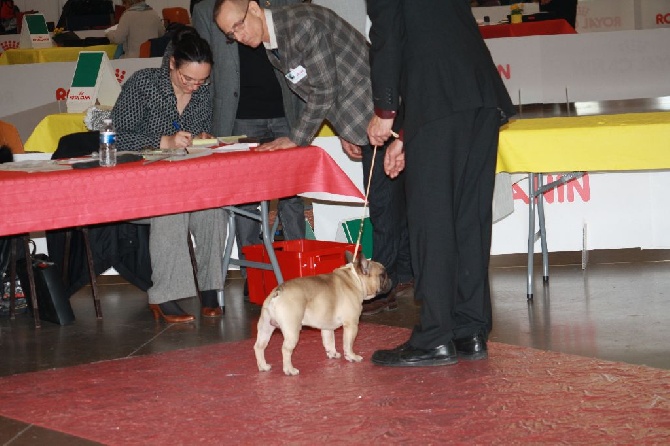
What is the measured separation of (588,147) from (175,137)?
7.14ft

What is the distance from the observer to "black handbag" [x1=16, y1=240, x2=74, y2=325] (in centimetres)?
544

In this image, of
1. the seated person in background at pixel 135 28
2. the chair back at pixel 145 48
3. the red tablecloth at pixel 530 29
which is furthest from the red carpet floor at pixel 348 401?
the red tablecloth at pixel 530 29

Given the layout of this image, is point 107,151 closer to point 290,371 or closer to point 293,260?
point 293,260

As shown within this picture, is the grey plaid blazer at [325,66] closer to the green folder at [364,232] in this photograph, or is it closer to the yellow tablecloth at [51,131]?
the green folder at [364,232]

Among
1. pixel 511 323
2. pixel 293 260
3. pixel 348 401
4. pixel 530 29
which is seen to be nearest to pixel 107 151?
pixel 293 260

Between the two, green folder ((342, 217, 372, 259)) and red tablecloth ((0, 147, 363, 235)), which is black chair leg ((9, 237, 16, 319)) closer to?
red tablecloth ((0, 147, 363, 235))

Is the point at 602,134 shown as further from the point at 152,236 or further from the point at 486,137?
the point at 152,236

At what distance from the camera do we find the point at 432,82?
3848 millimetres

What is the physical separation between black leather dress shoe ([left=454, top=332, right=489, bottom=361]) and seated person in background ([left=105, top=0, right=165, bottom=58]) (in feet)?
31.1

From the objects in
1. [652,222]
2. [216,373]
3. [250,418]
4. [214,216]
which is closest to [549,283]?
[652,222]

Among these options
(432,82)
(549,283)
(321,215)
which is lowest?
(549,283)

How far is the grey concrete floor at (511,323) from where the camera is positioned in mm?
4473

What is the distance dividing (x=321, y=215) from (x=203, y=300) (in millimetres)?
1201

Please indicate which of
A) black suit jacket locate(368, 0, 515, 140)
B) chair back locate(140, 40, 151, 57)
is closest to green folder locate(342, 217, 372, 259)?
black suit jacket locate(368, 0, 515, 140)
